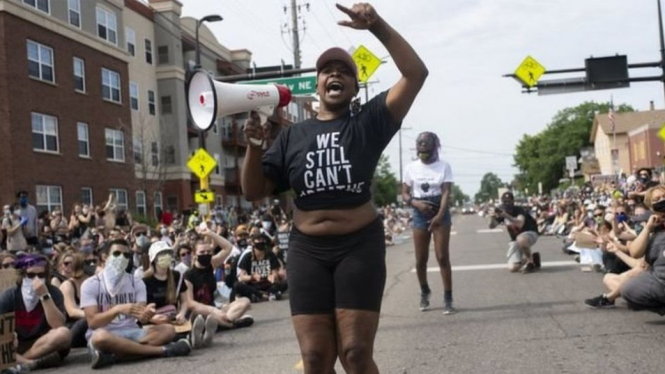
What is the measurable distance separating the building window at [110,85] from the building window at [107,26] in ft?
4.88

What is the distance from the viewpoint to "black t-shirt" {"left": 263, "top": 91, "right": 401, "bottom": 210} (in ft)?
12.8

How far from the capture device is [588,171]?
90875 mm

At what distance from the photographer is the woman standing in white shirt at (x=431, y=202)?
335 inches

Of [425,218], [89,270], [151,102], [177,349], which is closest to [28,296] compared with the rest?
[177,349]

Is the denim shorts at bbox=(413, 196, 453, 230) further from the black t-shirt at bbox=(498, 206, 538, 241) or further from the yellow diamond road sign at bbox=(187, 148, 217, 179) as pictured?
the yellow diamond road sign at bbox=(187, 148, 217, 179)

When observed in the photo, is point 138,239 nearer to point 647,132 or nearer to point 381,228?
point 381,228

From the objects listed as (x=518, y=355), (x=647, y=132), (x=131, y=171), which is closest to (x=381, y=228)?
(x=518, y=355)

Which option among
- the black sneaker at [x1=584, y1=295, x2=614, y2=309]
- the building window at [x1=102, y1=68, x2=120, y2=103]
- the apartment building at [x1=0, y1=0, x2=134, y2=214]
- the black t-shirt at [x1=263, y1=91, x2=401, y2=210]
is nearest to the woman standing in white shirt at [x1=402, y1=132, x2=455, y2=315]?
the black sneaker at [x1=584, y1=295, x2=614, y2=309]

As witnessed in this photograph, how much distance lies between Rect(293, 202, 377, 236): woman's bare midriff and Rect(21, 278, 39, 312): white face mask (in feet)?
16.8

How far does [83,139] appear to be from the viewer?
100 ft

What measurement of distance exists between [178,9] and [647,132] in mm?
44386

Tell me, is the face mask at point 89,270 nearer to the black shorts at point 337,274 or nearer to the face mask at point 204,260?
the face mask at point 204,260

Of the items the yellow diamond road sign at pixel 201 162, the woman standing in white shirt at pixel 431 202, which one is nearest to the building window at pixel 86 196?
the yellow diamond road sign at pixel 201 162

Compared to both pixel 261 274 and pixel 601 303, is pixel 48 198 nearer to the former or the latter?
pixel 261 274
